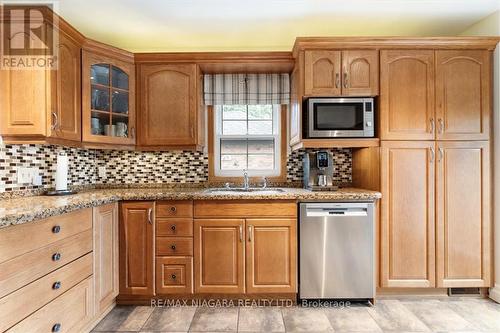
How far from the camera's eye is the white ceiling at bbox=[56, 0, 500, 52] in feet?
7.97

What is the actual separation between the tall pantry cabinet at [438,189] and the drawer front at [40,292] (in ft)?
7.39

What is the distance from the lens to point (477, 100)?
99.2 inches

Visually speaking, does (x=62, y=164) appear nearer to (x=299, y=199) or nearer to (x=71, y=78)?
(x=71, y=78)

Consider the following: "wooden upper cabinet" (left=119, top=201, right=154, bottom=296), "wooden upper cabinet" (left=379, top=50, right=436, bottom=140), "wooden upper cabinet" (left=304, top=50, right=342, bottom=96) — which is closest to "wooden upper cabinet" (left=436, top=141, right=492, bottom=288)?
"wooden upper cabinet" (left=379, top=50, right=436, bottom=140)

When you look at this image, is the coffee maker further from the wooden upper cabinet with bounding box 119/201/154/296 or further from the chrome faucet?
the wooden upper cabinet with bounding box 119/201/154/296

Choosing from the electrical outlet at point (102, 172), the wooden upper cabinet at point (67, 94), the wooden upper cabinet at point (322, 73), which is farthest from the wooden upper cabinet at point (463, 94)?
the electrical outlet at point (102, 172)

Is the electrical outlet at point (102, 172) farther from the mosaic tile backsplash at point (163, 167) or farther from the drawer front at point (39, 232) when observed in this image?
the drawer front at point (39, 232)

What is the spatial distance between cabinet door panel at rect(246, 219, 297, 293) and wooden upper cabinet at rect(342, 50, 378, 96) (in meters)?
1.28

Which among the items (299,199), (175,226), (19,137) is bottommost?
(175,226)

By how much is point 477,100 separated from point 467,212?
0.94 metres

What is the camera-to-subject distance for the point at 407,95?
2527 mm

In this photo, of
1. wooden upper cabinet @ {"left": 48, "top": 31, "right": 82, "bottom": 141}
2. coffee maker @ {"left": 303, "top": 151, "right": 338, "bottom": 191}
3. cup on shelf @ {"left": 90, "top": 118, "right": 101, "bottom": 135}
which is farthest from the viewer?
coffee maker @ {"left": 303, "top": 151, "right": 338, "bottom": 191}

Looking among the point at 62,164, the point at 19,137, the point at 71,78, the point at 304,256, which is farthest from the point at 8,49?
the point at 304,256

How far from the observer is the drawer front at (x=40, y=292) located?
1.34 meters
